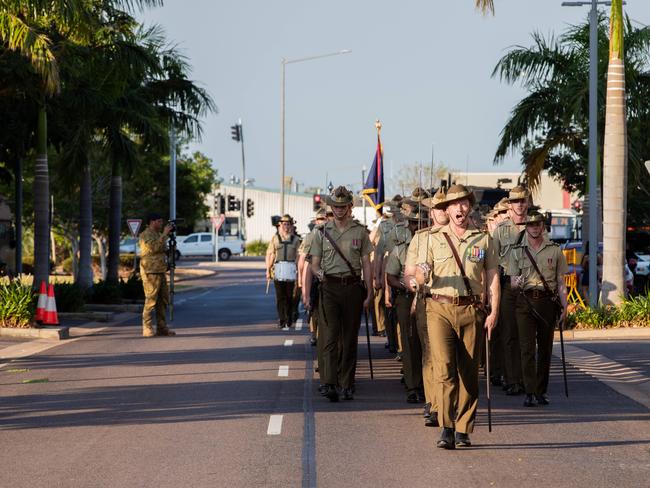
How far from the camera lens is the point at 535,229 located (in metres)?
12.3

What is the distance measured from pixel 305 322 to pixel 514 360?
37.3 feet

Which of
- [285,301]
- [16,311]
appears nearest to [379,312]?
[285,301]

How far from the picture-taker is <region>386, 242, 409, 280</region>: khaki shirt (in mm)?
12703

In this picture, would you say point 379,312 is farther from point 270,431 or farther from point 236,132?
point 236,132

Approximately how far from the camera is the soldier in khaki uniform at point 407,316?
12203 millimetres

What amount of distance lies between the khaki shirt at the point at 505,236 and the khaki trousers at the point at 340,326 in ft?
4.92

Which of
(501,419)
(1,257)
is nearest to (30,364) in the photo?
(501,419)

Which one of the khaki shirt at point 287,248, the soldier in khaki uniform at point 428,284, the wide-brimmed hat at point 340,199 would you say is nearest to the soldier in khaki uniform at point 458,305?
the soldier in khaki uniform at point 428,284

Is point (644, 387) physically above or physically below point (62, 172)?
below

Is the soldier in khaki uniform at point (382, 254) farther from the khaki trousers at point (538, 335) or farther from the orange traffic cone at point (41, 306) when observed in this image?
the orange traffic cone at point (41, 306)

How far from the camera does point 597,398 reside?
41.3 feet

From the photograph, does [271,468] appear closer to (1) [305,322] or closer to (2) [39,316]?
(2) [39,316]

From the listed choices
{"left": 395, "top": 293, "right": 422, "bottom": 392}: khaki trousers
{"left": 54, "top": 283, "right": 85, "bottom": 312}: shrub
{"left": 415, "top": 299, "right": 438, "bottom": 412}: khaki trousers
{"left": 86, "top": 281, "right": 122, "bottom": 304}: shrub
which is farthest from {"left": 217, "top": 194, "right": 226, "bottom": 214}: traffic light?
{"left": 415, "top": 299, "right": 438, "bottom": 412}: khaki trousers

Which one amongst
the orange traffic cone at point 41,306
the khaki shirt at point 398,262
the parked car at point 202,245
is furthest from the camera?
the parked car at point 202,245
